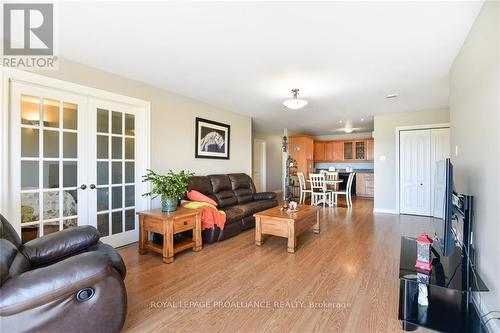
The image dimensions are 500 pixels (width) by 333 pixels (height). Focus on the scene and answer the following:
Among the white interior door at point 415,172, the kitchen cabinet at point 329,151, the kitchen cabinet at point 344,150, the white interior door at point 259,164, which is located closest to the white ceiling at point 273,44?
the white interior door at point 415,172

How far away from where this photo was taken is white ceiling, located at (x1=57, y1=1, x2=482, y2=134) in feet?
6.29

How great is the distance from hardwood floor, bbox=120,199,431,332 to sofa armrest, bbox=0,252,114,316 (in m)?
0.60

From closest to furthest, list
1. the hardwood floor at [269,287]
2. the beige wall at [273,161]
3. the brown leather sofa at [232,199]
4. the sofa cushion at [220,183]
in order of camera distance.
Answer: the hardwood floor at [269,287], the brown leather sofa at [232,199], the sofa cushion at [220,183], the beige wall at [273,161]

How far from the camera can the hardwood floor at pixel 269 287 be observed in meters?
1.79

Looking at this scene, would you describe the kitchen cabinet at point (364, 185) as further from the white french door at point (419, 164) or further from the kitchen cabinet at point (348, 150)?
the white french door at point (419, 164)

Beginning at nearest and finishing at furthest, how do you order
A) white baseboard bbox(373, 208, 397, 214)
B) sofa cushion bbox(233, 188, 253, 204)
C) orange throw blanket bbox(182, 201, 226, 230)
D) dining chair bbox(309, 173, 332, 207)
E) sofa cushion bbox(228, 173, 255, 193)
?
1. orange throw blanket bbox(182, 201, 226, 230)
2. sofa cushion bbox(233, 188, 253, 204)
3. sofa cushion bbox(228, 173, 255, 193)
4. white baseboard bbox(373, 208, 397, 214)
5. dining chair bbox(309, 173, 332, 207)

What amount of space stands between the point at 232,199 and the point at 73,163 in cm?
257

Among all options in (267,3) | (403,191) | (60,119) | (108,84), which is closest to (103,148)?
(60,119)

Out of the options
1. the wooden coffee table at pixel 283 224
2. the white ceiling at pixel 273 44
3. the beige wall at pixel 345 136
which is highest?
the white ceiling at pixel 273 44

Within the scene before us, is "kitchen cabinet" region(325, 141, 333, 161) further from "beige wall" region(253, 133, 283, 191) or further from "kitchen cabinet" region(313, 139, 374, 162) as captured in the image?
"beige wall" region(253, 133, 283, 191)

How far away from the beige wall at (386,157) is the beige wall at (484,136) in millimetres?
3427

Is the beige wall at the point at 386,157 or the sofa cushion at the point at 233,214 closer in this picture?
the sofa cushion at the point at 233,214

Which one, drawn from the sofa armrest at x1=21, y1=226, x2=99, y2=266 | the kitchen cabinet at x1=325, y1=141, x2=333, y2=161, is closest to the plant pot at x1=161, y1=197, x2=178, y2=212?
the sofa armrest at x1=21, y1=226, x2=99, y2=266

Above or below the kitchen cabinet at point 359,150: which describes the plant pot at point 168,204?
below
